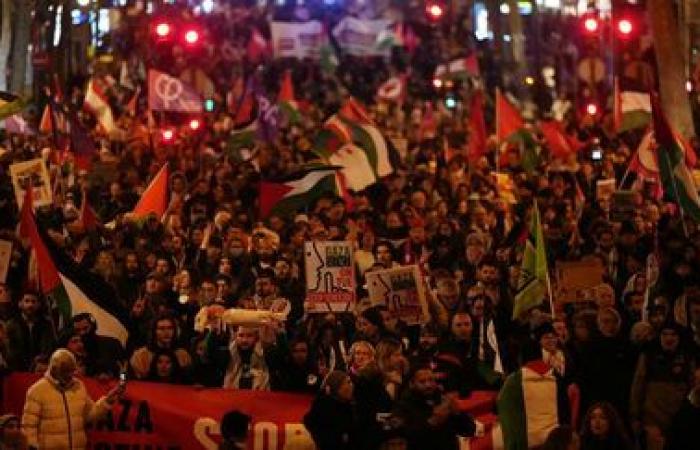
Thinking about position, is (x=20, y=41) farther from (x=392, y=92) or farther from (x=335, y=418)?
(x=335, y=418)

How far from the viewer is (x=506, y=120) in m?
24.5

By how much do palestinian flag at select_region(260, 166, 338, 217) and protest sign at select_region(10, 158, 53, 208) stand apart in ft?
7.04

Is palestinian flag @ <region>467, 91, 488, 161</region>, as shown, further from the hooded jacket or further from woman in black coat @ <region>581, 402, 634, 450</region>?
woman in black coat @ <region>581, 402, 634, 450</region>

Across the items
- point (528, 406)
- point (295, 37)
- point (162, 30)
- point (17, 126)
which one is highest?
point (162, 30)

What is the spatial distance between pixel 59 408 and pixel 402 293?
3167 millimetres

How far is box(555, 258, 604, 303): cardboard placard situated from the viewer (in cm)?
1441

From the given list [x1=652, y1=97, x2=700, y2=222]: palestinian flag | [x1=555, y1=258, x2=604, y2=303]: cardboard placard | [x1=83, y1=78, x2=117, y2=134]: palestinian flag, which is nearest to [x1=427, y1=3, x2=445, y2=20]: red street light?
[x1=83, y1=78, x2=117, y2=134]: palestinian flag

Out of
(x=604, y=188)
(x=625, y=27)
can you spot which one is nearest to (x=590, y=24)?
(x=625, y=27)

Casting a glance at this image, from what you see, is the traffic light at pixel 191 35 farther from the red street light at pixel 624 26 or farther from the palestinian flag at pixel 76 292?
the palestinian flag at pixel 76 292

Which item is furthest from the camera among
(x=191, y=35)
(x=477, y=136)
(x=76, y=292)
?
(x=191, y=35)

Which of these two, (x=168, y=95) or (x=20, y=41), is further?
(x=20, y=41)

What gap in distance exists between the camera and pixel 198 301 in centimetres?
1436

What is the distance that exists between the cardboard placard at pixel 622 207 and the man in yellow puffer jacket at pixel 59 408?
25.0ft

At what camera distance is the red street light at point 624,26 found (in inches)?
1213
